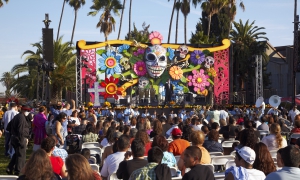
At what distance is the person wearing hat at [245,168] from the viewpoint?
249 inches

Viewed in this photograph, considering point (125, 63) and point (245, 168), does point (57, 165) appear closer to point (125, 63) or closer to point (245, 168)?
point (245, 168)

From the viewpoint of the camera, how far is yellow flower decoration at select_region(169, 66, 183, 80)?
3719 centimetres

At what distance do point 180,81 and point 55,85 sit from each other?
938 centimetres

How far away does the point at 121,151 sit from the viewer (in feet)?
26.7

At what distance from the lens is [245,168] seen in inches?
255

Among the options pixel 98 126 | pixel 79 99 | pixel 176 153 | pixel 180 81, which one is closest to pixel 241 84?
pixel 180 81

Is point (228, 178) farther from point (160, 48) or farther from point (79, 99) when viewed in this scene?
point (160, 48)

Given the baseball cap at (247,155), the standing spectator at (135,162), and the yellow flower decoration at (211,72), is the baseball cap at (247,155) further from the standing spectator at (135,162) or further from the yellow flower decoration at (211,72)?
the yellow flower decoration at (211,72)

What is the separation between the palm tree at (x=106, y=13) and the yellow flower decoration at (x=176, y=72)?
2291cm

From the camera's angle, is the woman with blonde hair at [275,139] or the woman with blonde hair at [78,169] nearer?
the woman with blonde hair at [78,169]

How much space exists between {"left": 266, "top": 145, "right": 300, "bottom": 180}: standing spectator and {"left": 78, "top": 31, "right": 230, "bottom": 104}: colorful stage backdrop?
98.2 ft

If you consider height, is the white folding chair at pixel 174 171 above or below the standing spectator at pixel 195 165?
below

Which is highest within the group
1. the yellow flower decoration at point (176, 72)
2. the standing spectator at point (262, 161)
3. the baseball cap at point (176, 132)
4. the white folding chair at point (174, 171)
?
the yellow flower decoration at point (176, 72)

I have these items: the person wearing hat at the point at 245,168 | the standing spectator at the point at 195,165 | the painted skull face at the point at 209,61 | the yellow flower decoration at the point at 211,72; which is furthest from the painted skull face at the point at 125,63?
the standing spectator at the point at 195,165
